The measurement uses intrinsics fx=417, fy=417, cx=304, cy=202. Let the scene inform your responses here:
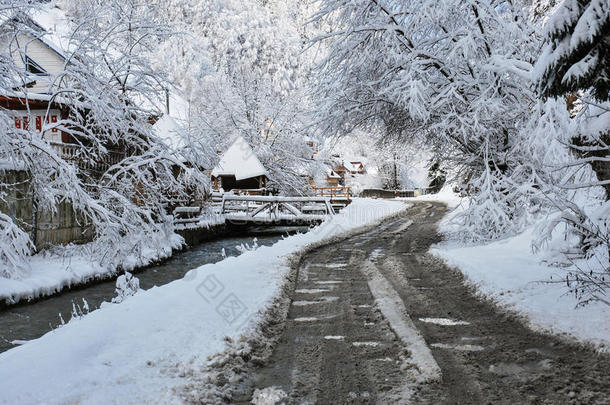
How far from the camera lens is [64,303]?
9.11m

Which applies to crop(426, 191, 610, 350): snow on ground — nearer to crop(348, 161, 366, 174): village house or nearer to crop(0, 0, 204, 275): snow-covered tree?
crop(0, 0, 204, 275): snow-covered tree

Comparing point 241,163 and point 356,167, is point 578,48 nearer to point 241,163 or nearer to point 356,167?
point 241,163

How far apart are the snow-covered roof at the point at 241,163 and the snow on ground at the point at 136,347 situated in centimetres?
2156

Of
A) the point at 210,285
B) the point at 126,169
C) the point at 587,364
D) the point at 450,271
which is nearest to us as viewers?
the point at 587,364

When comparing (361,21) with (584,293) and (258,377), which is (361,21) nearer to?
(584,293)

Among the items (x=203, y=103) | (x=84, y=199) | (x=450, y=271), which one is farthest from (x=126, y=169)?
(x=203, y=103)

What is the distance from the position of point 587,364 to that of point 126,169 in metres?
11.6

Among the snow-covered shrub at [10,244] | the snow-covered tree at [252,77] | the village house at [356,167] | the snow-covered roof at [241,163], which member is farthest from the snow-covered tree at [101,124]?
the village house at [356,167]

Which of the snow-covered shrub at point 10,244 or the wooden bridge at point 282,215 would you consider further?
the wooden bridge at point 282,215

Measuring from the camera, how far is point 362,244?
12.8 m

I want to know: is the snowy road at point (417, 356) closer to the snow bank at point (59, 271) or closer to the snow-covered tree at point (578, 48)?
the snow-covered tree at point (578, 48)

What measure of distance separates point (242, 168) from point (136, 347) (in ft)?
81.1

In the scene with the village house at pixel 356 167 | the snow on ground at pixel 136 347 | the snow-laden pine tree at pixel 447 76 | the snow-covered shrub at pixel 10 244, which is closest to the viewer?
the snow on ground at pixel 136 347

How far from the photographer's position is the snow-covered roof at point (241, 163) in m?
28.1
